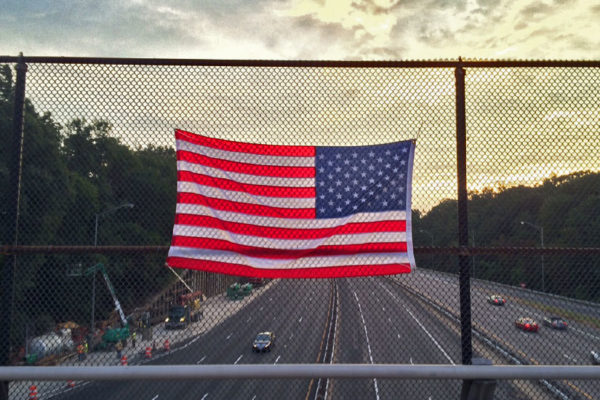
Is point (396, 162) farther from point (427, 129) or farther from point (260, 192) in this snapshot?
point (260, 192)

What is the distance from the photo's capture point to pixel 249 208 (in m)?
3.86

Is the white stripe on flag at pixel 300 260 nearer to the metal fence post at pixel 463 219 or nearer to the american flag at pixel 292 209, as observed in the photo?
the american flag at pixel 292 209

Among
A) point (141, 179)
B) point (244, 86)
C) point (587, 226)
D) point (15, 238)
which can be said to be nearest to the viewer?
point (15, 238)

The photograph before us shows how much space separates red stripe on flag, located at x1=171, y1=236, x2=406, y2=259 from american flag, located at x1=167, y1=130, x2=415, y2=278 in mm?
10

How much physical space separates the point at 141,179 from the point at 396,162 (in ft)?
11.9

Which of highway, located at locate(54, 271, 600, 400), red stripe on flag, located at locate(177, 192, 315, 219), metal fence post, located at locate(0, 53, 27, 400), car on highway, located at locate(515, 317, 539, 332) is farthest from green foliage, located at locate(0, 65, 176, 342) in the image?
car on highway, located at locate(515, 317, 539, 332)

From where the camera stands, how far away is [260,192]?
12.8 feet

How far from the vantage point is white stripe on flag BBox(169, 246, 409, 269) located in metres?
3.71

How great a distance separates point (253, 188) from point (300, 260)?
35.4 inches

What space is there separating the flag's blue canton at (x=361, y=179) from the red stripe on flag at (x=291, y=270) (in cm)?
56

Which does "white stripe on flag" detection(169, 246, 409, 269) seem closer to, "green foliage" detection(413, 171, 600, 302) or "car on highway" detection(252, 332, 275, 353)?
"green foliage" detection(413, 171, 600, 302)

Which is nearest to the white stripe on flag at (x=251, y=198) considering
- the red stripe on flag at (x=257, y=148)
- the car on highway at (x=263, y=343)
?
the red stripe on flag at (x=257, y=148)

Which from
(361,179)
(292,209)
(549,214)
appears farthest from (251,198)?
(549,214)

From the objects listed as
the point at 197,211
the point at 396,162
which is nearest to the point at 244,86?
the point at 197,211
